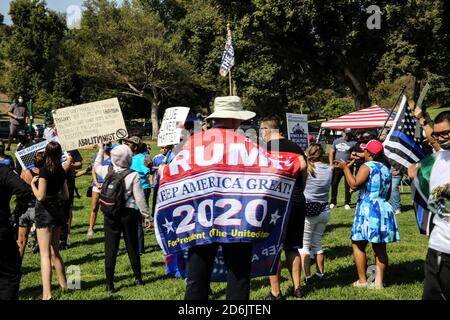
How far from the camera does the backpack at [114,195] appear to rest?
6660 millimetres

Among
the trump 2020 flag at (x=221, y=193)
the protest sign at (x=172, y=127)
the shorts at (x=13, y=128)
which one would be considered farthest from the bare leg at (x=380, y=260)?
the shorts at (x=13, y=128)

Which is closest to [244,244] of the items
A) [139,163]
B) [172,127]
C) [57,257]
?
[57,257]

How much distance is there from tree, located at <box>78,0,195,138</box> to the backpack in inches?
1496

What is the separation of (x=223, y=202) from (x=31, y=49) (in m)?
53.2

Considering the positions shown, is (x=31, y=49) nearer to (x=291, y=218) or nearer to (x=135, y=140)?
(x=135, y=140)

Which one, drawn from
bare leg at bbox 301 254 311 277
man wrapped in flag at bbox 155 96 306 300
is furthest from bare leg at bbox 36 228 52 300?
bare leg at bbox 301 254 311 277

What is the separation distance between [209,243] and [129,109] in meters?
50.7

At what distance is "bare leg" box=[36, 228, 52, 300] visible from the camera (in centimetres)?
623

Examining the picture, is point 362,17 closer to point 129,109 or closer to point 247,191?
point 247,191

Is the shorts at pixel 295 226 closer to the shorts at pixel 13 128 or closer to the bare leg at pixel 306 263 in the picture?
the bare leg at pixel 306 263

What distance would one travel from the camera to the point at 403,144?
564 centimetres

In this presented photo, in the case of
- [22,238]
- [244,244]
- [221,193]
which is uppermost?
[221,193]

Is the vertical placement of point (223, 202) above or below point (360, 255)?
above

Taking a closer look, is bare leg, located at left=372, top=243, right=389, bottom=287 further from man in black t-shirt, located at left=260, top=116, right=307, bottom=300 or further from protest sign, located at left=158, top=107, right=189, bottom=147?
protest sign, located at left=158, top=107, right=189, bottom=147
